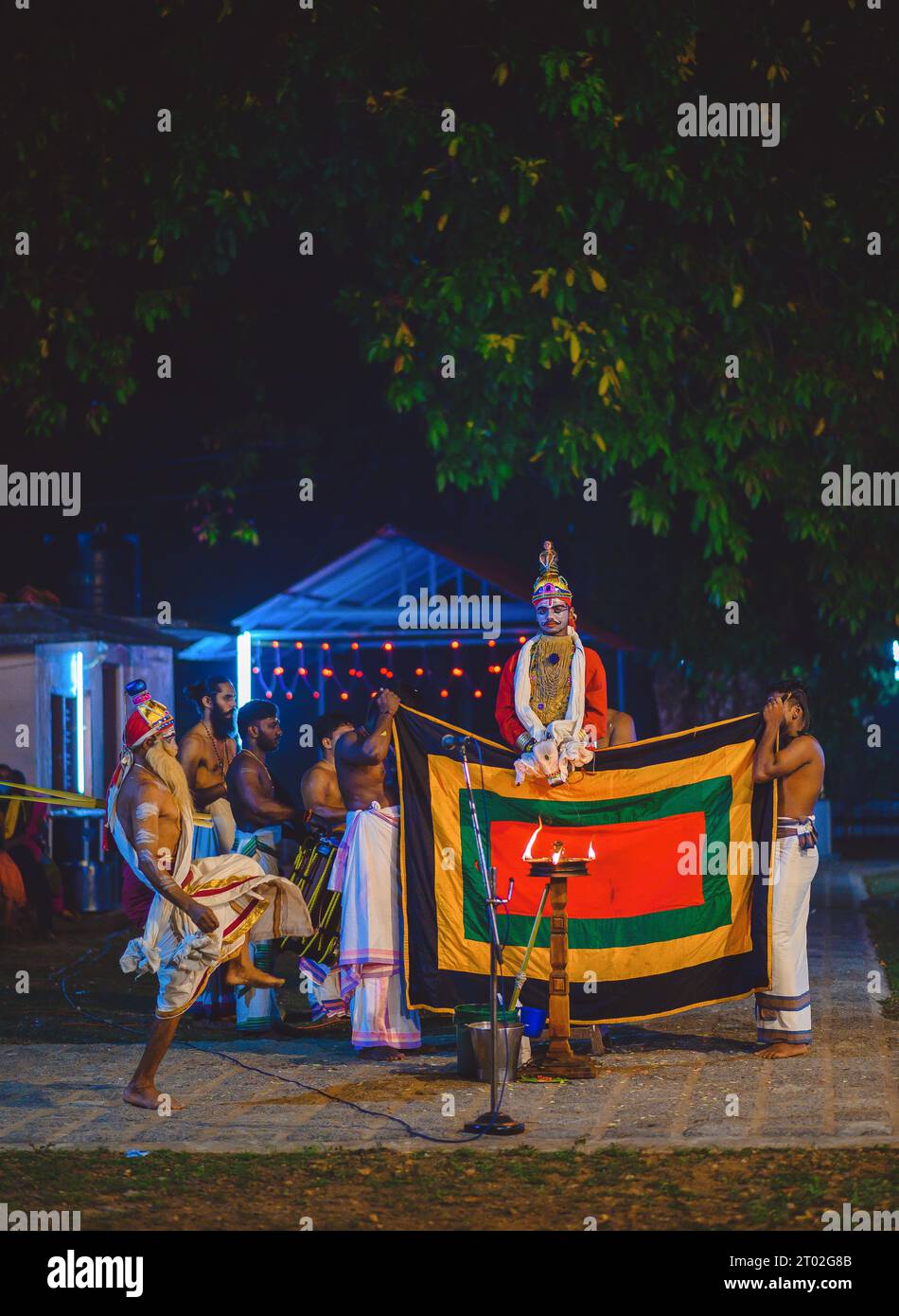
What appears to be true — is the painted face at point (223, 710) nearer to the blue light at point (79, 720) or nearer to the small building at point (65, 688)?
the small building at point (65, 688)

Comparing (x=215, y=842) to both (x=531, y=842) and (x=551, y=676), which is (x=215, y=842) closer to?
(x=531, y=842)

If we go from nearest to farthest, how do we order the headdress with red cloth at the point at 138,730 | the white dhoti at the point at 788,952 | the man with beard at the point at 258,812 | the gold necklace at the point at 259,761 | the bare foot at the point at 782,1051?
the headdress with red cloth at the point at 138,730
the bare foot at the point at 782,1051
the white dhoti at the point at 788,952
the man with beard at the point at 258,812
the gold necklace at the point at 259,761

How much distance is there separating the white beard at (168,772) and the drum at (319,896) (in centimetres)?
237

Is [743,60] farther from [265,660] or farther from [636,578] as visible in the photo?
[265,660]

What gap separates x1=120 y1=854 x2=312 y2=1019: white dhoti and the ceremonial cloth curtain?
1.21 m

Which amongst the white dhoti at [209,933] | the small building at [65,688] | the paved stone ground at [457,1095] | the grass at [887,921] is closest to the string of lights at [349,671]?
the small building at [65,688]

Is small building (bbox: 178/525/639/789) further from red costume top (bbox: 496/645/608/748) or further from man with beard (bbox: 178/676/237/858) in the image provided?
red costume top (bbox: 496/645/608/748)

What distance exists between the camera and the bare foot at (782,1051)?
953 centimetres

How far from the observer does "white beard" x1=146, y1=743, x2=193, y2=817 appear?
8.63 meters

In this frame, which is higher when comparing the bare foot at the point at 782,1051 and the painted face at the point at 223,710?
the painted face at the point at 223,710

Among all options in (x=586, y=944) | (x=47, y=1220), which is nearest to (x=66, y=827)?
(x=586, y=944)

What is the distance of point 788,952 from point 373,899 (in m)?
2.32

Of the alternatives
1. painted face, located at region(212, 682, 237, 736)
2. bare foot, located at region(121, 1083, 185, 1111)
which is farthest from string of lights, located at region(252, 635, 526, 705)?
bare foot, located at region(121, 1083, 185, 1111)
